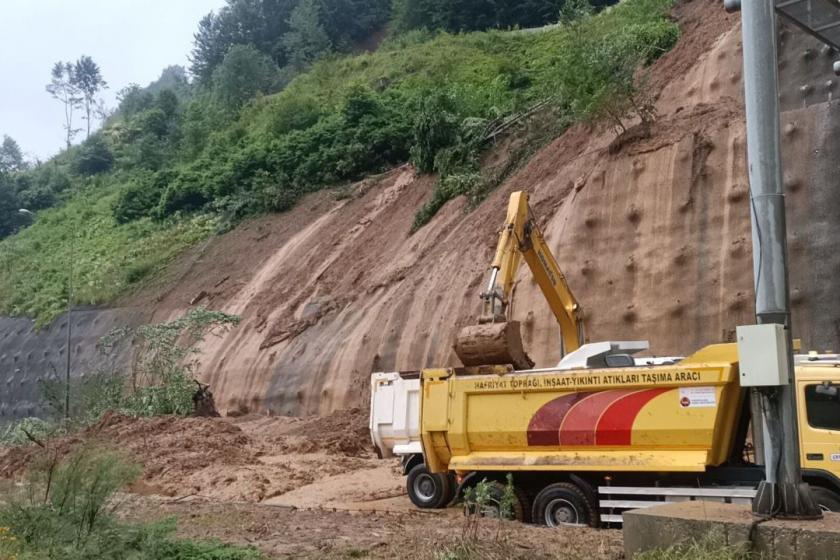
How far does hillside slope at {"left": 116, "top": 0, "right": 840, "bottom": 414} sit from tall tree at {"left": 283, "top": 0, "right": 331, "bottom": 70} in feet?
147

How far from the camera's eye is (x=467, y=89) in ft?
142

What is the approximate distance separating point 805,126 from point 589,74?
5882 millimetres

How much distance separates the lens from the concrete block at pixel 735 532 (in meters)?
7.22

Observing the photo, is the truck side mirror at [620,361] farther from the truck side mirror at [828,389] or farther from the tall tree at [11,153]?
the tall tree at [11,153]

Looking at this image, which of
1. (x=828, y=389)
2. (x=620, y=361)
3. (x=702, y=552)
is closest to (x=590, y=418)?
(x=620, y=361)

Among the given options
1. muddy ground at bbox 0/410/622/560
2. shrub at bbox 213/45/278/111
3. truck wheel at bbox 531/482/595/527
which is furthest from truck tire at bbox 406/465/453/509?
shrub at bbox 213/45/278/111

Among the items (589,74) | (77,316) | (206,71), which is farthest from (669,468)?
(206,71)

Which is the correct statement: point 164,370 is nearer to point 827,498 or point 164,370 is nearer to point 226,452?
point 226,452

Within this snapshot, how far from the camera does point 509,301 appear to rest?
15344mm

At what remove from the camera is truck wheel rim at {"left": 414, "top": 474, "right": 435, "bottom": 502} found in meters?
14.4

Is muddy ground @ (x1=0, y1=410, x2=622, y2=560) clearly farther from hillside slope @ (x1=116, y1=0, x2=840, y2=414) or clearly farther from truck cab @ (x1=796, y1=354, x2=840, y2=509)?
hillside slope @ (x1=116, y1=0, x2=840, y2=414)

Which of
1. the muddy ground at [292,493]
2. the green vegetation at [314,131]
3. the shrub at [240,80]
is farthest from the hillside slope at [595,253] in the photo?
the shrub at [240,80]

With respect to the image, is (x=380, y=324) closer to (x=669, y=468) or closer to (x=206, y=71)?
(x=669, y=468)

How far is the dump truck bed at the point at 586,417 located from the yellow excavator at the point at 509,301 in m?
0.44
